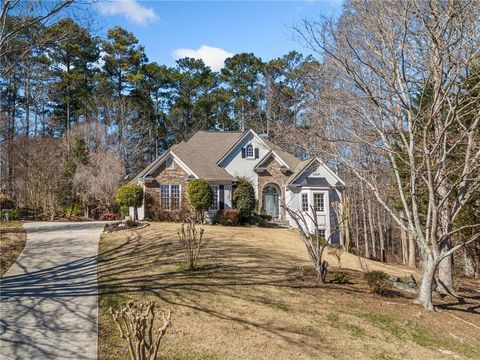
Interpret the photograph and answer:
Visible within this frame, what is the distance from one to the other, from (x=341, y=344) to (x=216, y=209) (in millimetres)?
18537

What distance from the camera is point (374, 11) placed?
29.9 feet

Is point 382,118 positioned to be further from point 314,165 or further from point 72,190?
point 72,190

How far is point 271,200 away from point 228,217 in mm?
4943

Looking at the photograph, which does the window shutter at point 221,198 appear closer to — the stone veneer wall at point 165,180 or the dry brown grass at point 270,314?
the stone veneer wall at point 165,180

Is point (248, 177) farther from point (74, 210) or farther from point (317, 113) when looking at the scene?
point (317, 113)

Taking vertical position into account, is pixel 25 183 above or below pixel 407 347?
above

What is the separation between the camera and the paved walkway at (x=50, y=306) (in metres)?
6.08

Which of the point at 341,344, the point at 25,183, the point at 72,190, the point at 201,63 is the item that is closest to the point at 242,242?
the point at 341,344

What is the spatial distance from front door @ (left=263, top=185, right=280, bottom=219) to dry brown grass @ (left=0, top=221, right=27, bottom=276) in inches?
581

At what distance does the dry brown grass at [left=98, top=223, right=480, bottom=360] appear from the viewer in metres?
6.54

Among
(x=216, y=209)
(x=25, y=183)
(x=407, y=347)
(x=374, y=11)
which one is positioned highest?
(x=374, y=11)

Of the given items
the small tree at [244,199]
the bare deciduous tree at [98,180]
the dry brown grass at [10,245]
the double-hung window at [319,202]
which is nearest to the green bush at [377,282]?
the dry brown grass at [10,245]

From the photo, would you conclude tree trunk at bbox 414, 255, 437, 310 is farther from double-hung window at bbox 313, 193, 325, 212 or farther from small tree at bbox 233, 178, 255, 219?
double-hung window at bbox 313, 193, 325, 212

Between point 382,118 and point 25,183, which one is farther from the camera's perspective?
point 25,183
